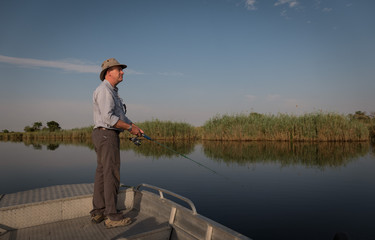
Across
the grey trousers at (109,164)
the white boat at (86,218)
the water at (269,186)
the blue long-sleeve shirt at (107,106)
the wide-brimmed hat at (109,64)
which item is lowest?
the water at (269,186)

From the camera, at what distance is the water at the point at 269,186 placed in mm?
4988

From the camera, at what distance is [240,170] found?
10.5 m

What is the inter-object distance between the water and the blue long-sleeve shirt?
2943mm

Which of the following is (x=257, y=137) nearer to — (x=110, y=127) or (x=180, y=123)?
(x=180, y=123)

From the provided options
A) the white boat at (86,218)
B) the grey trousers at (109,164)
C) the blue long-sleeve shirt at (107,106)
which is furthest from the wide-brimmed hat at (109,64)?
the white boat at (86,218)

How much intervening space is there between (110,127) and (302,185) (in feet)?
21.6

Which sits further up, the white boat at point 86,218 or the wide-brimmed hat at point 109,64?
the wide-brimmed hat at point 109,64

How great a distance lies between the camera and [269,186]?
25.9 ft

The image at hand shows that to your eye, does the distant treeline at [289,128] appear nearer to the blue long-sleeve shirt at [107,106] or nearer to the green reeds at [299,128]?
the green reeds at [299,128]

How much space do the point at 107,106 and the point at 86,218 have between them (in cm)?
160

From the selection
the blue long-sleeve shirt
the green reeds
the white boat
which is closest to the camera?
the white boat

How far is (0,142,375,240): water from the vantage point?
499cm

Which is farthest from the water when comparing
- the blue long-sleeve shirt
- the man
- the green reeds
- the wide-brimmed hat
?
the green reeds

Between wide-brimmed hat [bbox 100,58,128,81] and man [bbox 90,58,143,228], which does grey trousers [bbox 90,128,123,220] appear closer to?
man [bbox 90,58,143,228]
